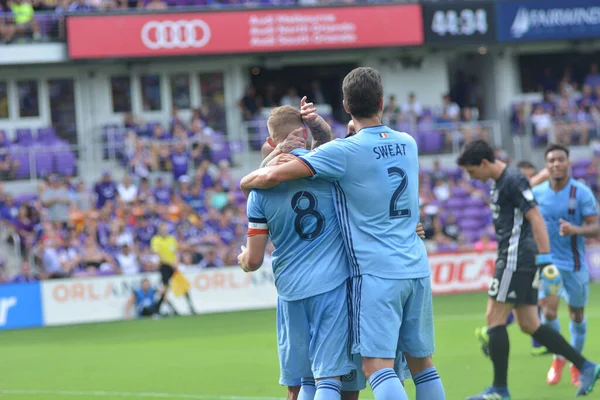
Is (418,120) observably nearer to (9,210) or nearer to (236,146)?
(236,146)

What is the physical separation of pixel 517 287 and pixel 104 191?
17.0m

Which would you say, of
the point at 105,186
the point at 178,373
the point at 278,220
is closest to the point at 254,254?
the point at 278,220

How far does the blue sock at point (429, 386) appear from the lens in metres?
6.42

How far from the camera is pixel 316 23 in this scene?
29125mm

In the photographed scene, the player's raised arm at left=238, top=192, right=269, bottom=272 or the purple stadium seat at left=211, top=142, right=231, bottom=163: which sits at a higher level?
the purple stadium seat at left=211, top=142, right=231, bottom=163

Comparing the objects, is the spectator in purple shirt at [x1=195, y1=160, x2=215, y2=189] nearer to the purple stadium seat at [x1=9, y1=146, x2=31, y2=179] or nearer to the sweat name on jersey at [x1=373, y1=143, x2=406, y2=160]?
the purple stadium seat at [x1=9, y1=146, x2=31, y2=179]

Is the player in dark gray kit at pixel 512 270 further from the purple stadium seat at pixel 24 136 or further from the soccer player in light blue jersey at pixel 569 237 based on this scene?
the purple stadium seat at pixel 24 136

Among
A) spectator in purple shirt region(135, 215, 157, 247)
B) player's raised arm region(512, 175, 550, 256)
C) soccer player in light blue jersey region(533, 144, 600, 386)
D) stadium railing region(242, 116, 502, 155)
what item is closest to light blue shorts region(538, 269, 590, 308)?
soccer player in light blue jersey region(533, 144, 600, 386)

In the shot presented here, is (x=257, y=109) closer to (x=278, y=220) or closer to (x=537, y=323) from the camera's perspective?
(x=537, y=323)

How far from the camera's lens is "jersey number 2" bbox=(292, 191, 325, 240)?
6.27 meters

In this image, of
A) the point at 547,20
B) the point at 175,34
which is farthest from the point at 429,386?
the point at 547,20

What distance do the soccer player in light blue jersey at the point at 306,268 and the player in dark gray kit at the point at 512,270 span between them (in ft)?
9.35

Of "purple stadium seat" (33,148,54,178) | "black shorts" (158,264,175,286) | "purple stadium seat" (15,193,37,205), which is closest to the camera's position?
"black shorts" (158,264,175,286)

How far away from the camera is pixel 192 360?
13.4m
